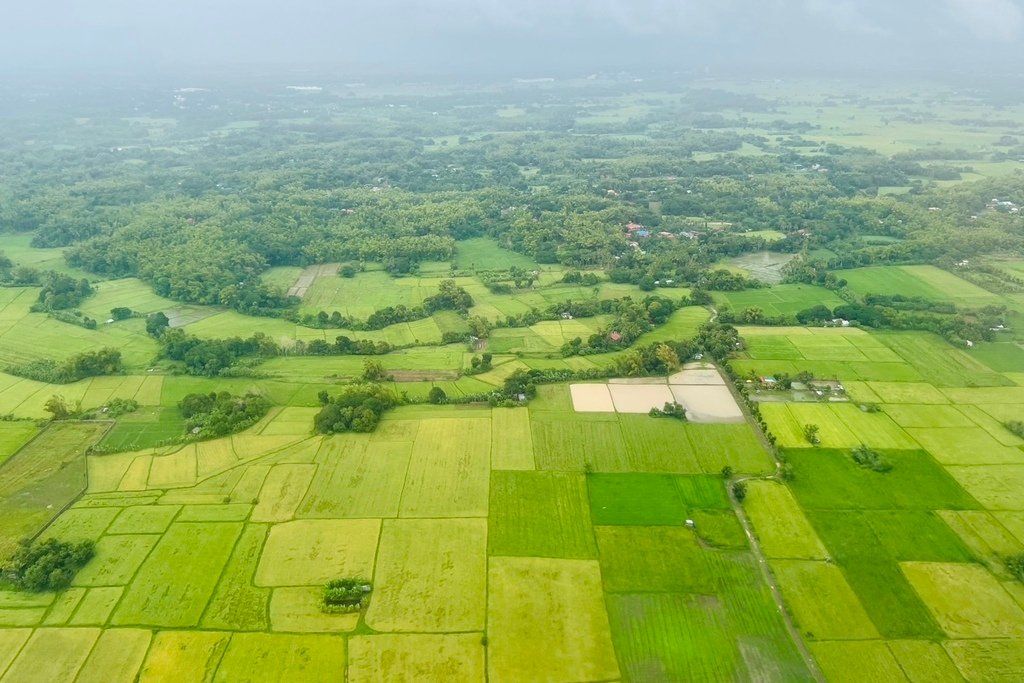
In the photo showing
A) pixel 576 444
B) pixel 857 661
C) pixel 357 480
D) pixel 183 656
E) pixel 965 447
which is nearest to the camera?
pixel 857 661

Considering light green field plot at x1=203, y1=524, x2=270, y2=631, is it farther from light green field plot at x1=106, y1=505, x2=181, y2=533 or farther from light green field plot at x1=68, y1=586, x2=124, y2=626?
light green field plot at x1=106, y1=505, x2=181, y2=533

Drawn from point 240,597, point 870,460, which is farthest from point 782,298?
point 240,597

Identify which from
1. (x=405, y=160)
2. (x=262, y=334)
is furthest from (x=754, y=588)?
(x=405, y=160)

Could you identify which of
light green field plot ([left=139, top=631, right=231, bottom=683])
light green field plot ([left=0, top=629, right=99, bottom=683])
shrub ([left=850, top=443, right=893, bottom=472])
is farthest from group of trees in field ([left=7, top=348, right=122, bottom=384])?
shrub ([left=850, top=443, right=893, bottom=472])

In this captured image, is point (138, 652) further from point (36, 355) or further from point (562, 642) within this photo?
point (36, 355)

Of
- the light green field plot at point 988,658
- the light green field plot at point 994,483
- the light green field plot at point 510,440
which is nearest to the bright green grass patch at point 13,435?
the light green field plot at point 510,440

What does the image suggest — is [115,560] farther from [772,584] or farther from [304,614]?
[772,584]

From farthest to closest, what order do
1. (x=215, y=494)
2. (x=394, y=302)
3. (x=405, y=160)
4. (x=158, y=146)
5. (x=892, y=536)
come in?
1. (x=158, y=146)
2. (x=405, y=160)
3. (x=394, y=302)
4. (x=215, y=494)
5. (x=892, y=536)
